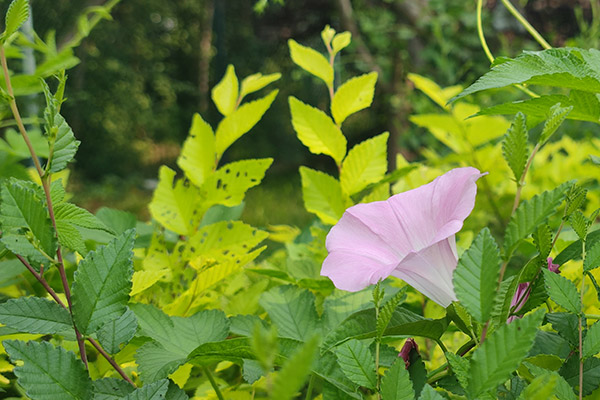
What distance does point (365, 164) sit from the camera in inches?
18.9

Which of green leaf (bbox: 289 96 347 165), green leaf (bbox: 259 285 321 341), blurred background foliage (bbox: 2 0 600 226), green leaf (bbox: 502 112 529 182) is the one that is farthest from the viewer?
blurred background foliage (bbox: 2 0 600 226)

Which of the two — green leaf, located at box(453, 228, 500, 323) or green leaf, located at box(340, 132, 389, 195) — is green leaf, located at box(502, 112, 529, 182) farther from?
green leaf, located at box(340, 132, 389, 195)

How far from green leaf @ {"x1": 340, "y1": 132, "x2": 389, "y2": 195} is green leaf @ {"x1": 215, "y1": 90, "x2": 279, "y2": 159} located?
101 millimetres

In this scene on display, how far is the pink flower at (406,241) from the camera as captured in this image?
30 cm

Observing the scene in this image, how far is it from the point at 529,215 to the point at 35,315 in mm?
245

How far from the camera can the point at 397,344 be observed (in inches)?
16.7

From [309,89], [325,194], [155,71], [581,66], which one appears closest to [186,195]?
[325,194]

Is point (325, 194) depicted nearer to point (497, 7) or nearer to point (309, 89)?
point (497, 7)

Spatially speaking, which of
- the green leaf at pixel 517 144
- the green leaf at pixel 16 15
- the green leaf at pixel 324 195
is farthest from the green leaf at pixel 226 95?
the green leaf at pixel 517 144

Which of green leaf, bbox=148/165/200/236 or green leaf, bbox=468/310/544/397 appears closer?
green leaf, bbox=468/310/544/397

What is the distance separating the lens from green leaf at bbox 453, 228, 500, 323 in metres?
0.22

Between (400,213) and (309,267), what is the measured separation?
0.61 feet

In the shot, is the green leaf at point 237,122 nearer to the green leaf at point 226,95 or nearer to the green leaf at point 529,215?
the green leaf at point 226,95

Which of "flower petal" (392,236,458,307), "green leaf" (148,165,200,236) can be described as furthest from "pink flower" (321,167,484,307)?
"green leaf" (148,165,200,236)
